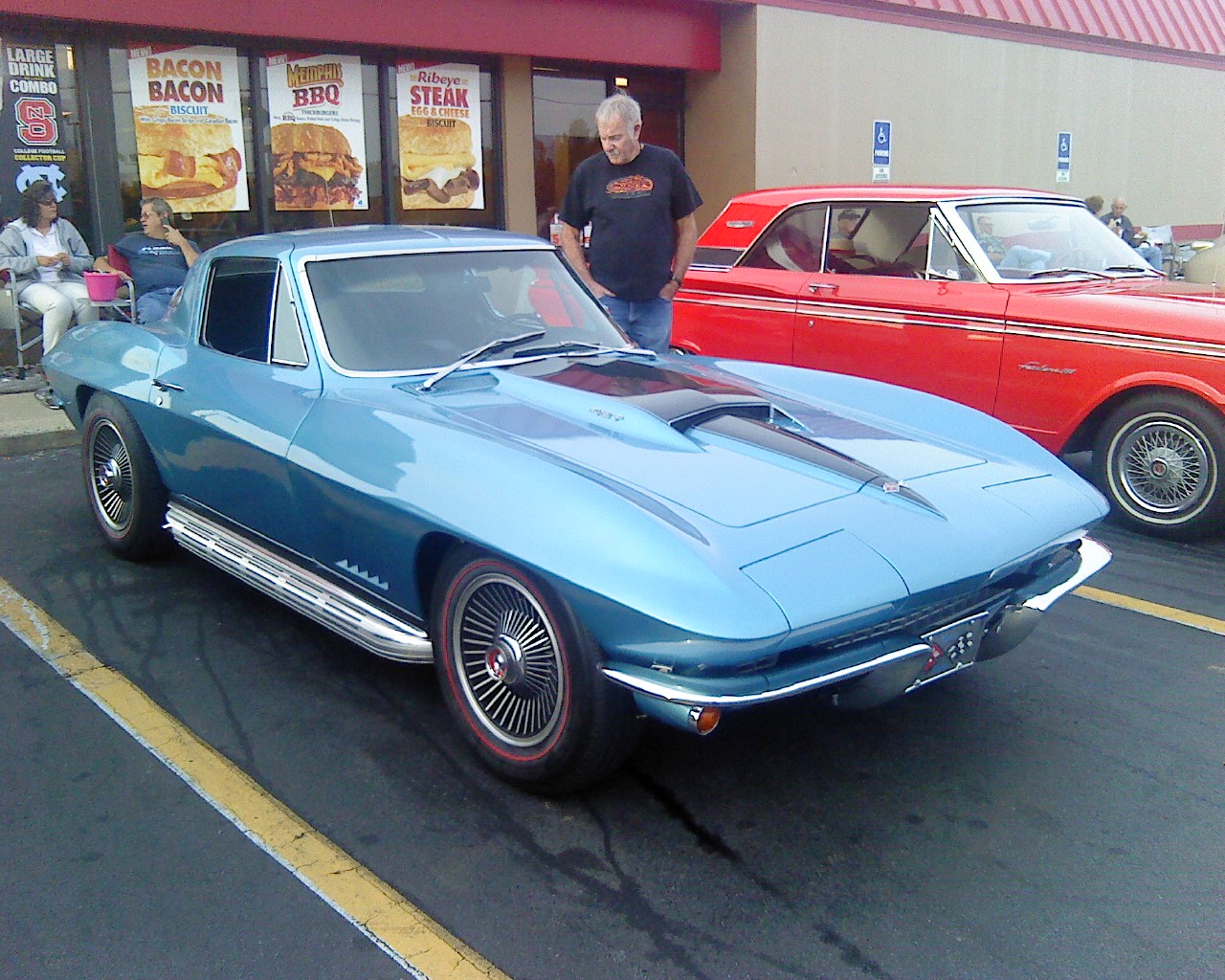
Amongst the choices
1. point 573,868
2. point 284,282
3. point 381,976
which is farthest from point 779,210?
point 381,976

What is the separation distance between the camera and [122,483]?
4750mm

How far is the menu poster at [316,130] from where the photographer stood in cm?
1085

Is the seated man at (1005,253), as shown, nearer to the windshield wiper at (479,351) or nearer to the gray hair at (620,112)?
the gray hair at (620,112)

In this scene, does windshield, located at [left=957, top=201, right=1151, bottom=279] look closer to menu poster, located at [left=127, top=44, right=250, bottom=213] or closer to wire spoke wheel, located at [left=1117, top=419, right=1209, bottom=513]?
wire spoke wheel, located at [left=1117, top=419, right=1209, bottom=513]

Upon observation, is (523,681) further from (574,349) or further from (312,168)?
(312,168)

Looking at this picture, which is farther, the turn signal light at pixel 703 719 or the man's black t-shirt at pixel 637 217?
the man's black t-shirt at pixel 637 217

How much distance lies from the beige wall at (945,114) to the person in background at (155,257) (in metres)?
6.55

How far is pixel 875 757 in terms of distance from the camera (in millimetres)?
3258

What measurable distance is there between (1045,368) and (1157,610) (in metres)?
1.64

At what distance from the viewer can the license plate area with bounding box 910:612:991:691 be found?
2840 millimetres

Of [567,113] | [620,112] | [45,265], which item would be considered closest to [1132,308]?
[620,112]

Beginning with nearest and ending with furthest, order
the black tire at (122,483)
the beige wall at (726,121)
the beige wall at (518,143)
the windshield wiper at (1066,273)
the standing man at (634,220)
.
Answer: the black tire at (122,483)
the standing man at (634,220)
the windshield wiper at (1066,273)
the beige wall at (518,143)
the beige wall at (726,121)

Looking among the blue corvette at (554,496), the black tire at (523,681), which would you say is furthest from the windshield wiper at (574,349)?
the black tire at (523,681)

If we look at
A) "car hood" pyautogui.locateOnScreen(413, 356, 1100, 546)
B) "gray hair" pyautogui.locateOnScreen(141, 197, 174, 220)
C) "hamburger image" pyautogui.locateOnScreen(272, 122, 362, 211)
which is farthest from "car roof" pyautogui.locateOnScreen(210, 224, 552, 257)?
"hamburger image" pyautogui.locateOnScreen(272, 122, 362, 211)
